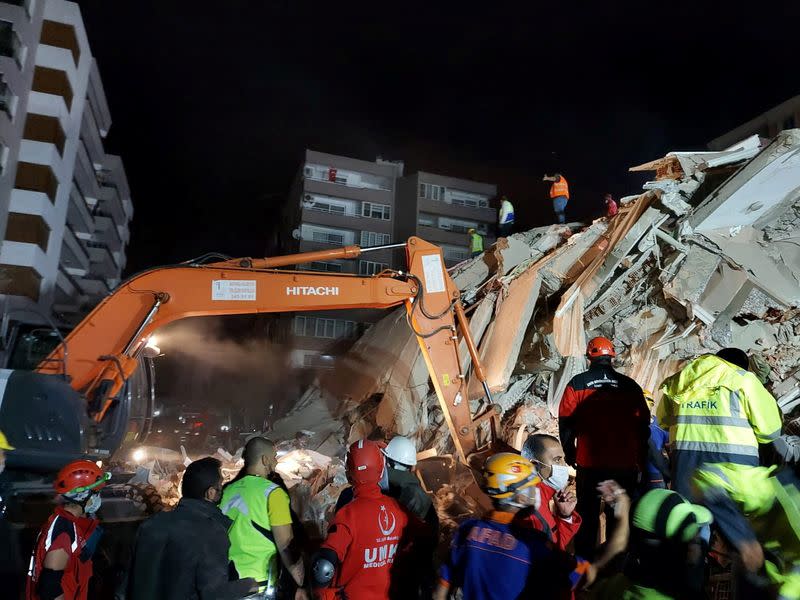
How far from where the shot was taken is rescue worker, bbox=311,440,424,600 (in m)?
2.94

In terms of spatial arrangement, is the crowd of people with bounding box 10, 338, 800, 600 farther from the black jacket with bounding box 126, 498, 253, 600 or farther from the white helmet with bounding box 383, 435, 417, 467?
the white helmet with bounding box 383, 435, 417, 467

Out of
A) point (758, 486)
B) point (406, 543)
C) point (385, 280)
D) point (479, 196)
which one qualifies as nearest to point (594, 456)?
point (758, 486)

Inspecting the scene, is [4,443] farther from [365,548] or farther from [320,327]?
[320,327]

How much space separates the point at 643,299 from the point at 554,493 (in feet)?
21.3

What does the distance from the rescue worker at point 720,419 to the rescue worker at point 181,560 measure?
101 inches

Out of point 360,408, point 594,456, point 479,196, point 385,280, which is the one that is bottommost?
point 360,408

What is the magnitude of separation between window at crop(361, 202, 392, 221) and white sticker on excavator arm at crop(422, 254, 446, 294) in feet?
95.5

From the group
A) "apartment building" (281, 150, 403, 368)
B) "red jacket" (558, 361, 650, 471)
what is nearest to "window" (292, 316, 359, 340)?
"apartment building" (281, 150, 403, 368)

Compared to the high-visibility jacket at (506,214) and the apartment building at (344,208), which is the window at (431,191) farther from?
the high-visibility jacket at (506,214)

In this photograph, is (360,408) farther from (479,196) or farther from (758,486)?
(479,196)

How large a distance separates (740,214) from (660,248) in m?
1.21

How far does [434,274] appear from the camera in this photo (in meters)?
7.05

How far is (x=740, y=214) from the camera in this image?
9.02 meters

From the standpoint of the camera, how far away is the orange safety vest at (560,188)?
41.4ft
